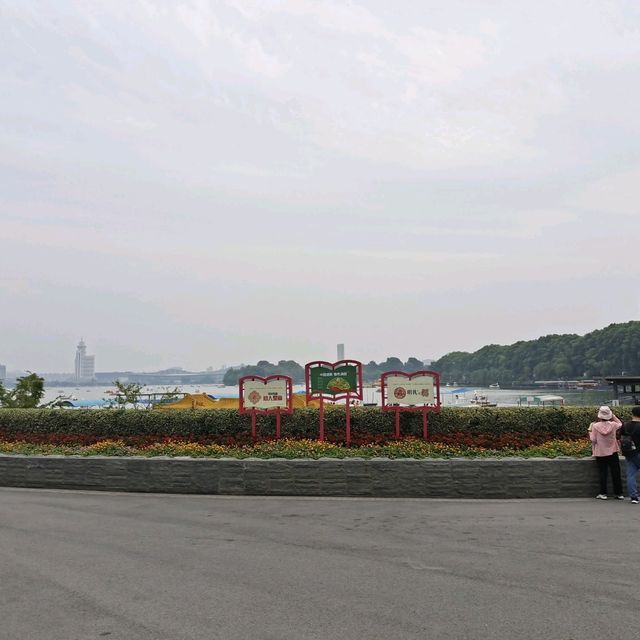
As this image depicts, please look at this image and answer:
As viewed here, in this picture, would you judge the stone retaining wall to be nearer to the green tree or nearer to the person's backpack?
the person's backpack

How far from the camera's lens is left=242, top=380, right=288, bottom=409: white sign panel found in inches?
516

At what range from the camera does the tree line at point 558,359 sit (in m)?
108

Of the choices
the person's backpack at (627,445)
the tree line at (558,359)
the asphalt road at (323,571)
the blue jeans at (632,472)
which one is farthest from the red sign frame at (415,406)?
the tree line at (558,359)

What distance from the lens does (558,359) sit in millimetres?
116750

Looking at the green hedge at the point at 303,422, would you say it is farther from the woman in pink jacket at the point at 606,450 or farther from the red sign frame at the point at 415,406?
the woman in pink jacket at the point at 606,450

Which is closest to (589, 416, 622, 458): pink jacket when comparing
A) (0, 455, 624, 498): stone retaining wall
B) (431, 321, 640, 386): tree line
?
(0, 455, 624, 498): stone retaining wall

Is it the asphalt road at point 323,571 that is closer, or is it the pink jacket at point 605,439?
the asphalt road at point 323,571

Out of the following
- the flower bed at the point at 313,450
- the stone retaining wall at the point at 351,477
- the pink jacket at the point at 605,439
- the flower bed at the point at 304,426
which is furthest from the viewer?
the flower bed at the point at 304,426

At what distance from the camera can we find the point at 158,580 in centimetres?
584

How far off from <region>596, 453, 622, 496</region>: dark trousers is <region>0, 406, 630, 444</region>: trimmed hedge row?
→ 2.40m

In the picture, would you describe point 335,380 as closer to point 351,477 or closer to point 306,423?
point 306,423

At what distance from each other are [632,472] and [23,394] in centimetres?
1795

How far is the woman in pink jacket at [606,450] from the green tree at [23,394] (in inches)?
677

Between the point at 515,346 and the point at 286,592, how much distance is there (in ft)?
461
